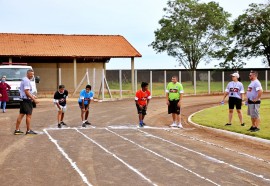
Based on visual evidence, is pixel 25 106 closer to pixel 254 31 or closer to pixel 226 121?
pixel 226 121

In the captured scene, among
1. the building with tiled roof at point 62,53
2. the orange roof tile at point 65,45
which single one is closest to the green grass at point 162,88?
the building with tiled roof at point 62,53

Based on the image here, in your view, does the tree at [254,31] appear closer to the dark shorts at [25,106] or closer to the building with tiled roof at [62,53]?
the building with tiled roof at [62,53]

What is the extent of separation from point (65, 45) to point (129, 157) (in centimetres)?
3241

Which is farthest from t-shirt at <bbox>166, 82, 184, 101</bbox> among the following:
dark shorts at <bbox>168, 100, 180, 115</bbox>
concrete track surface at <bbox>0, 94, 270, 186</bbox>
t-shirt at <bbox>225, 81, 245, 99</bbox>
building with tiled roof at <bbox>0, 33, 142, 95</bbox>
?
building with tiled roof at <bbox>0, 33, 142, 95</bbox>

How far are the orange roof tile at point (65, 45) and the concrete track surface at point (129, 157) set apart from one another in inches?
917

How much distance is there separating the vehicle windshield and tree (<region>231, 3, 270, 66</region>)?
2811 cm

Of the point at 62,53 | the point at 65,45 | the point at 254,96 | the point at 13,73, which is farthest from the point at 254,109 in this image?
the point at 65,45

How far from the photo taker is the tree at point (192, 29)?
191ft

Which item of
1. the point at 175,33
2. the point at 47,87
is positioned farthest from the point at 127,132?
→ the point at 175,33

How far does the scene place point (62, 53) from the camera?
40188 mm

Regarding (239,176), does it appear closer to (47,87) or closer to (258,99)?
(258,99)

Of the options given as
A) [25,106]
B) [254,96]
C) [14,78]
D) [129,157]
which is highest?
[14,78]

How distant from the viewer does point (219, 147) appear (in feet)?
41.7

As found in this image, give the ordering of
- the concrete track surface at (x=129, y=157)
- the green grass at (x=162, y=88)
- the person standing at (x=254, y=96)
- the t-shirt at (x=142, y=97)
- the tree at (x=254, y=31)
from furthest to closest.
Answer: the tree at (x=254, y=31) < the green grass at (x=162, y=88) < the t-shirt at (x=142, y=97) < the person standing at (x=254, y=96) < the concrete track surface at (x=129, y=157)
